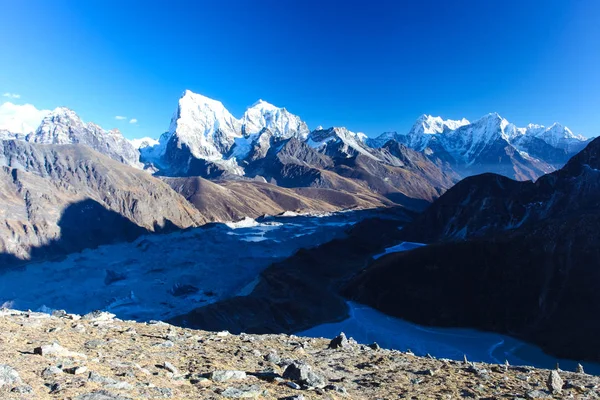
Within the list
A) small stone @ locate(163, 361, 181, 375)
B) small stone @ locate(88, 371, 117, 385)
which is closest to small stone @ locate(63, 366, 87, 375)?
small stone @ locate(88, 371, 117, 385)

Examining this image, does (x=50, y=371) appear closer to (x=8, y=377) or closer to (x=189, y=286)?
(x=8, y=377)

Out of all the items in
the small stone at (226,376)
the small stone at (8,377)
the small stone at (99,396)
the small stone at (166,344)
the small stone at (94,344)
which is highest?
the small stone at (8,377)

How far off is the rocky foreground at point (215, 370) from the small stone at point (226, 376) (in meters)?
0.03

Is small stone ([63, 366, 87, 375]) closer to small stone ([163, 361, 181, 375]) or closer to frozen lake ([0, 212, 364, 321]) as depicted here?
small stone ([163, 361, 181, 375])

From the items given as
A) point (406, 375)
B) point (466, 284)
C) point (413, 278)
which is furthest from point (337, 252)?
point (406, 375)

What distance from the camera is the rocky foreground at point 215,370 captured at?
402 inches


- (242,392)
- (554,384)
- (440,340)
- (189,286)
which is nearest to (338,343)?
(554,384)

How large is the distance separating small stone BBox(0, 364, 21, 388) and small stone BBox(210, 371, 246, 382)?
4854 millimetres

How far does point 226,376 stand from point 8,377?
5.42 m

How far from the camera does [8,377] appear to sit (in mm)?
9273

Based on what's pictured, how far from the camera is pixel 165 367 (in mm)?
12680

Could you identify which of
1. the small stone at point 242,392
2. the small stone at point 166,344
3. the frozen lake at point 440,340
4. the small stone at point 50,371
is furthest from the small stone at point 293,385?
the frozen lake at point 440,340

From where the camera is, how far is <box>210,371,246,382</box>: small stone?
11930 mm

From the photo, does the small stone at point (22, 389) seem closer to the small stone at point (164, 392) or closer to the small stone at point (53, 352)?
the small stone at point (164, 392)
